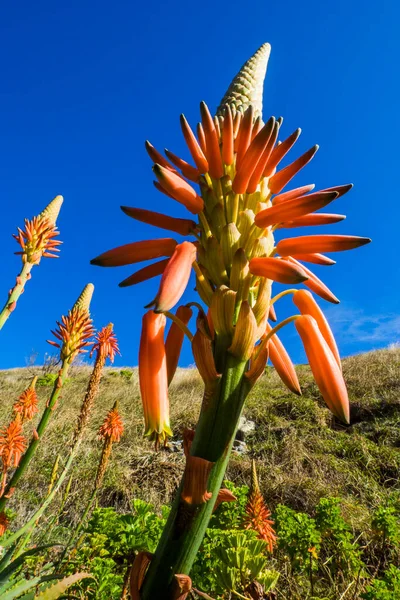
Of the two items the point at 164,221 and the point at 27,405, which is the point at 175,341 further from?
the point at 27,405

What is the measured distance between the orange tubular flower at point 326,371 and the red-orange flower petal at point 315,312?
3.4 inches

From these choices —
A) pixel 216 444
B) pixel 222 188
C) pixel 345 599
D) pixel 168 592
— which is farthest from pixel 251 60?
pixel 345 599

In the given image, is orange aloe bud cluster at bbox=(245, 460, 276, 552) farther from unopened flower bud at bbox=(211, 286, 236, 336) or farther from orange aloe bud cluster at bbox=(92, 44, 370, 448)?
unopened flower bud at bbox=(211, 286, 236, 336)

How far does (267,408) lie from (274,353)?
24.6 ft

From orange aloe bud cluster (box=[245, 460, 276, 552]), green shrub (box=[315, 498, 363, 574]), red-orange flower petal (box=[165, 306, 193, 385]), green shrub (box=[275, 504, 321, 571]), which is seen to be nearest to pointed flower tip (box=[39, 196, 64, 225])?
red-orange flower petal (box=[165, 306, 193, 385])

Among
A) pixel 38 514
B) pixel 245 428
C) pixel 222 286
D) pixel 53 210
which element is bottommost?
pixel 38 514

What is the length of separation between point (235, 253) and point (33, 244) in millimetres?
930

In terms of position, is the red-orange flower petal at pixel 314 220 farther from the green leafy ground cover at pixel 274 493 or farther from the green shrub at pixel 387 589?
the green shrub at pixel 387 589

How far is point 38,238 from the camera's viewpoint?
1615mm

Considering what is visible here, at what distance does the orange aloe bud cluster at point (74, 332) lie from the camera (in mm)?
1947

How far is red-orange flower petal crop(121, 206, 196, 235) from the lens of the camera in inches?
52.4

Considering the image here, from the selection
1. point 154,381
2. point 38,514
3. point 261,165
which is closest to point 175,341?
point 154,381

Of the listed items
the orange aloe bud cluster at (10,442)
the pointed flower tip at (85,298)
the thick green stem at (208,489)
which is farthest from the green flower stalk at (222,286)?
the orange aloe bud cluster at (10,442)

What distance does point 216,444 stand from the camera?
1.00 meters
